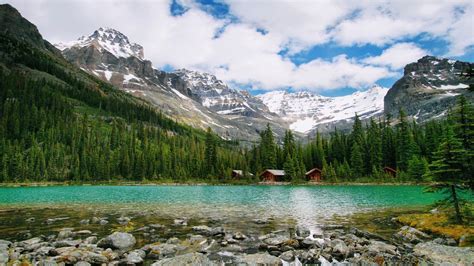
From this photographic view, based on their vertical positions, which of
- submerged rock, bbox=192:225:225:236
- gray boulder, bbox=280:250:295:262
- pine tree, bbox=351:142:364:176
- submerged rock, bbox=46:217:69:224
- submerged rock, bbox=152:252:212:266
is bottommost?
gray boulder, bbox=280:250:295:262

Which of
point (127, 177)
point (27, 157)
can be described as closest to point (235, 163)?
point (127, 177)

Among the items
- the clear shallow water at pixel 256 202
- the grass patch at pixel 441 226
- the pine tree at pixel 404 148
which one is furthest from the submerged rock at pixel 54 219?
the pine tree at pixel 404 148

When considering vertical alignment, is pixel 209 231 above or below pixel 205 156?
below

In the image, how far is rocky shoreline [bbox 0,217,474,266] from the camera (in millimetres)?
18406

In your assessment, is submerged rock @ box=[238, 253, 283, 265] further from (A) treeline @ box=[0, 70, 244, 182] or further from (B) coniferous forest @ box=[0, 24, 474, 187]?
(A) treeline @ box=[0, 70, 244, 182]

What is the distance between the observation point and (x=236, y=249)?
22859 mm

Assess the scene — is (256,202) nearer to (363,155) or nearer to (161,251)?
(161,251)

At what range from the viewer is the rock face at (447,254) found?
16828mm

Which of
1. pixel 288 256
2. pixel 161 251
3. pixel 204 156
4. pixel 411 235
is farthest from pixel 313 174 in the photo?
pixel 161 251

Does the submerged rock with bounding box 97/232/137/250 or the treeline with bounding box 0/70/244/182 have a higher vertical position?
the treeline with bounding box 0/70/244/182

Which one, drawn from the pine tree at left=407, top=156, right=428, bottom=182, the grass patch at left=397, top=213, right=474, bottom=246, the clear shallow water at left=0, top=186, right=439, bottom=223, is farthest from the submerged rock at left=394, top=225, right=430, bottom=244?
the pine tree at left=407, top=156, right=428, bottom=182

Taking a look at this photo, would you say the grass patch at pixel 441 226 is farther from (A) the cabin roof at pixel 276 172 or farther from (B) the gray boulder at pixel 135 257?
(A) the cabin roof at pixel 276 172

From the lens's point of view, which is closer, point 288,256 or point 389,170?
point 288,256

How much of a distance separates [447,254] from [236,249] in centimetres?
1228
